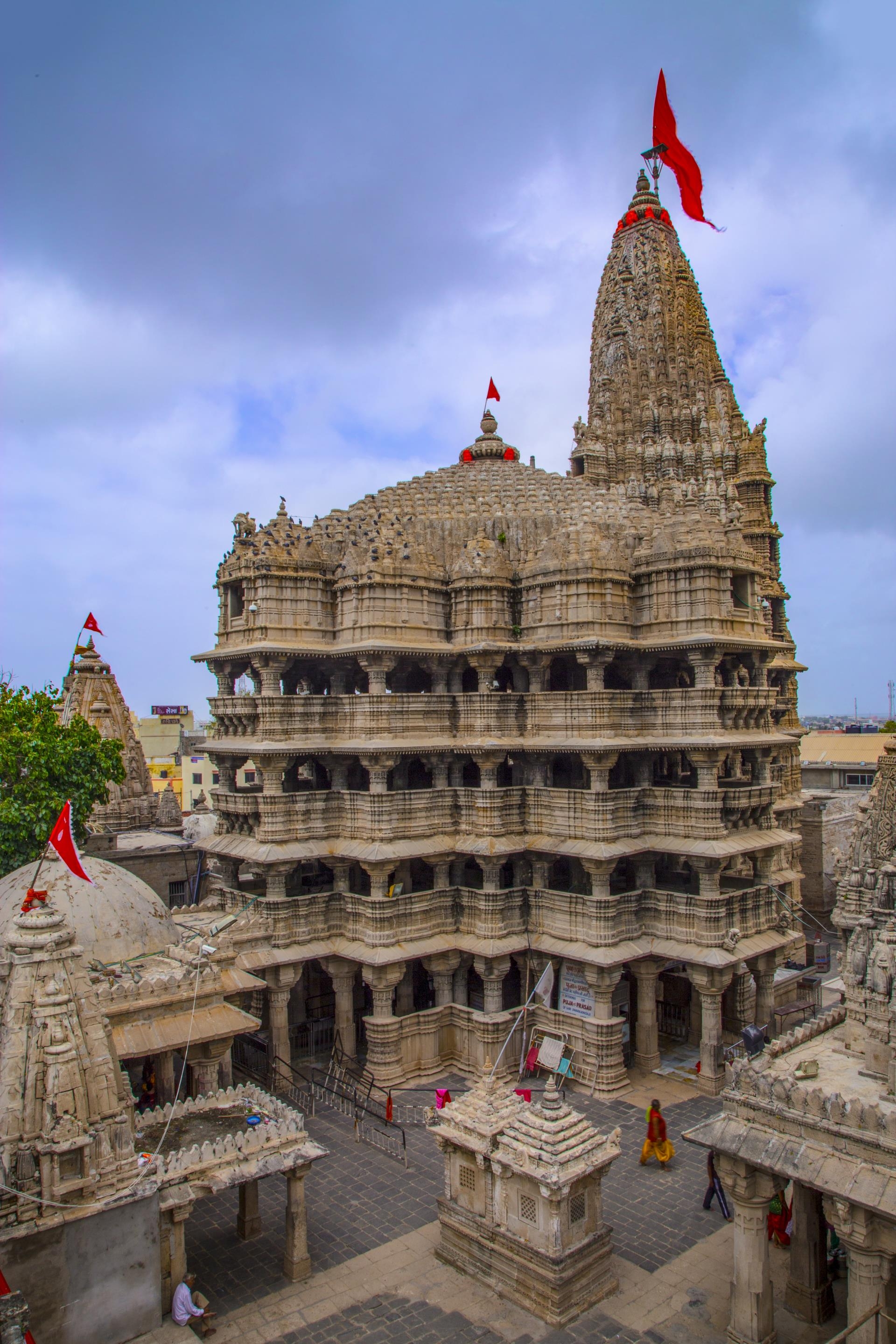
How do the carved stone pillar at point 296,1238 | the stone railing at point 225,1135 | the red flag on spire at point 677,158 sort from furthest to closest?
the red flag on spire at point 677,158
the carved stone pillar at point 296,1238
the stone railing at point 225,1135

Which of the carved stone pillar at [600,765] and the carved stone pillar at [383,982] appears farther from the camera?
the carved stone pillar at [600,765]

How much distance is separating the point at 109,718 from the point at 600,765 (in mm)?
24661

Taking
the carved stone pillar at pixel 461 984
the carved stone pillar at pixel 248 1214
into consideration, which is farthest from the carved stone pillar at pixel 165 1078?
the carved stone pillar at pixel 461 984

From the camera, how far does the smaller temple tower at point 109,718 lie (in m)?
40.1

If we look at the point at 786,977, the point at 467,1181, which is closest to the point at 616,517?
the point at 786,977

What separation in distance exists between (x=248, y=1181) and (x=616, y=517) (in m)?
20.1

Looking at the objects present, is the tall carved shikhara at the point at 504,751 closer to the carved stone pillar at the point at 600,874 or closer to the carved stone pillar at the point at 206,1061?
the carved stone pillar at the point at 600,874

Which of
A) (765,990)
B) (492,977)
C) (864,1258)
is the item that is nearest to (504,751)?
(492,977)

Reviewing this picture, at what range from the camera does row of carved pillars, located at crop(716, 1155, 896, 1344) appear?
11.7 metres

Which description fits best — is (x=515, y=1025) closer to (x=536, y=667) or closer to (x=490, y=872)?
(x=490, y=872)

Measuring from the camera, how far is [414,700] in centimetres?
2580

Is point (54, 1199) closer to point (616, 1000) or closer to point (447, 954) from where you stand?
point (447, 954)

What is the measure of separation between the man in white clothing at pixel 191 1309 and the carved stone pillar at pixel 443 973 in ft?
34.5

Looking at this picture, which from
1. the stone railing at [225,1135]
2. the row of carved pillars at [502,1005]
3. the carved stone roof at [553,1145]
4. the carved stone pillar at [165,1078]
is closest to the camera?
the stone railing at [225,1135]
